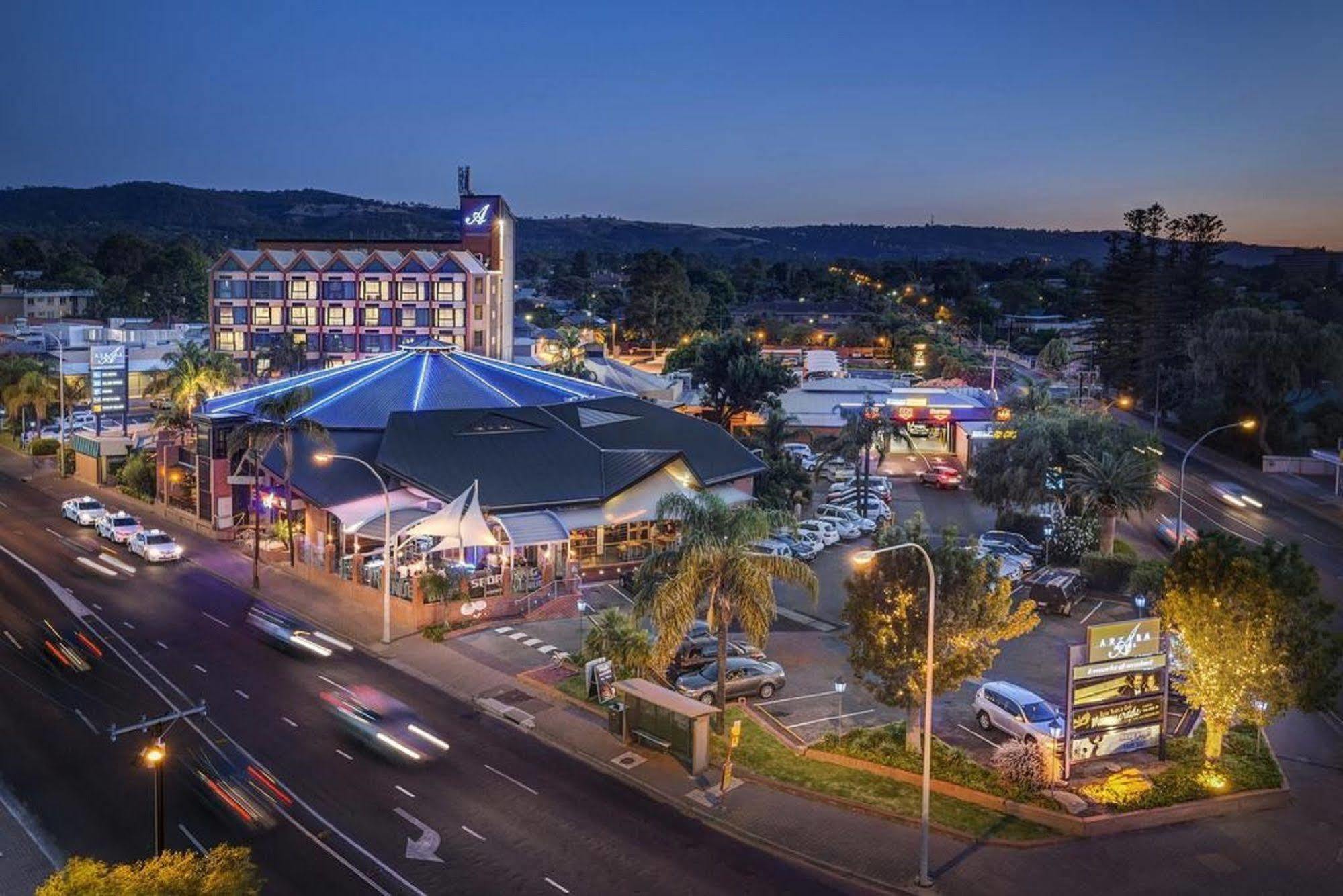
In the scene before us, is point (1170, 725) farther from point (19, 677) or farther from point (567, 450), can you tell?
point (19, 677)

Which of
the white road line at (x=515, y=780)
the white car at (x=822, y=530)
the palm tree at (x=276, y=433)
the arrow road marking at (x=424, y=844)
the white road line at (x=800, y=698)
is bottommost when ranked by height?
the white road line at (x=800, y=698)

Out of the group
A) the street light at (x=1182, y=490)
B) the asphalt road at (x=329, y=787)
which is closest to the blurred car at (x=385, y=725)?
the asphalt road at (x=329, y=787)

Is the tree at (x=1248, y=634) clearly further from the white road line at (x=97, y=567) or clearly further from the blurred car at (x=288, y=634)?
the white road line at (x=97, y=567)

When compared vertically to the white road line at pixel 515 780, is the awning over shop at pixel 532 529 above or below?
above

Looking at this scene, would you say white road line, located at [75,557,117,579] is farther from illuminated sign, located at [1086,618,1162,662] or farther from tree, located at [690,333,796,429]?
tree, located at [690,333,796,429]

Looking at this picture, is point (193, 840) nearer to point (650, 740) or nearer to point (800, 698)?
point (650, 740)
